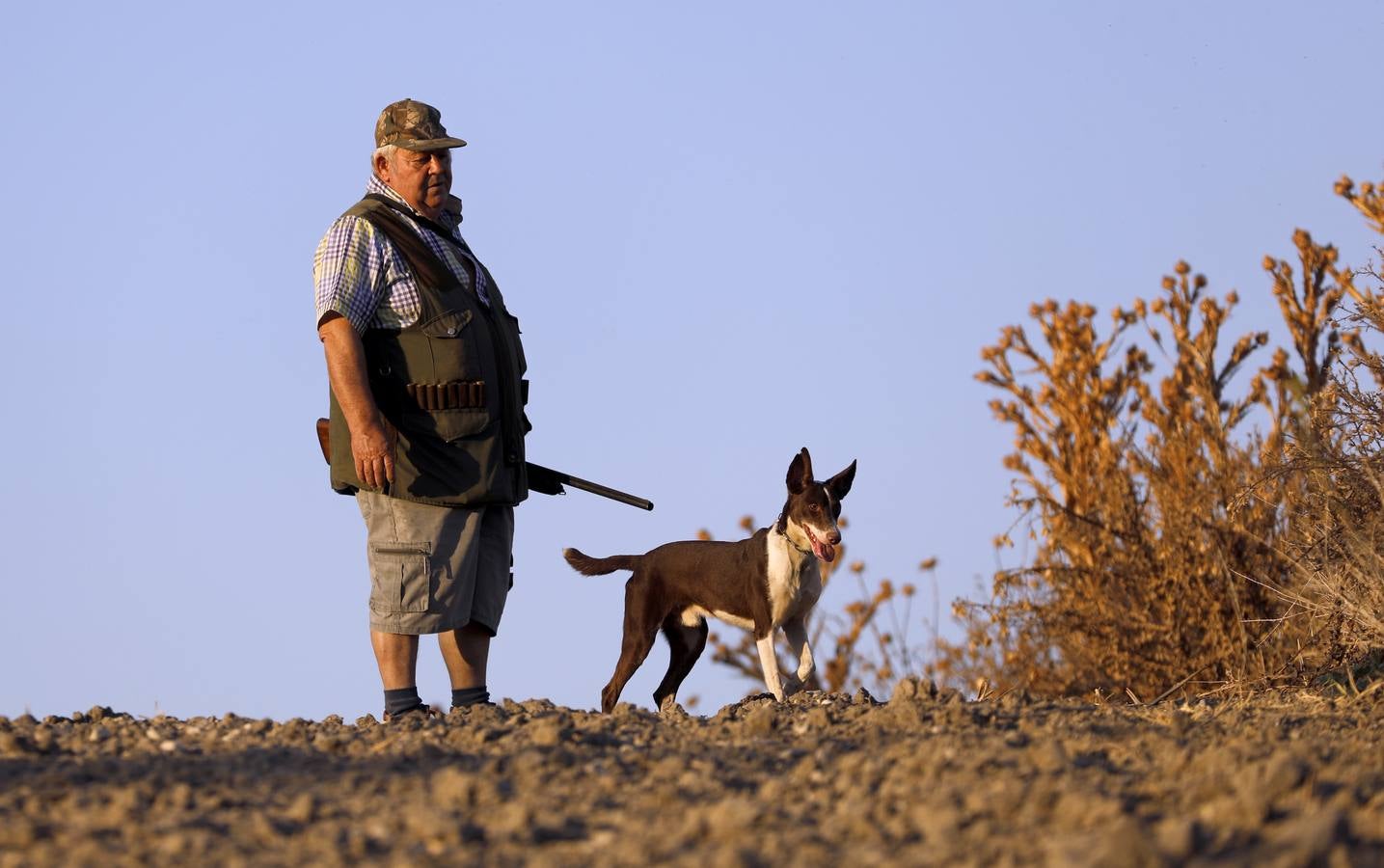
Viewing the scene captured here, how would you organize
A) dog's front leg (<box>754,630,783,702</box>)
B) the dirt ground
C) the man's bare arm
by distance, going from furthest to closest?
dog's front leg (<box>754,630,783,702</box>) → the man's bare arm → the dirt ground

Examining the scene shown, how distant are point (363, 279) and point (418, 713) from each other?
5.97 feet

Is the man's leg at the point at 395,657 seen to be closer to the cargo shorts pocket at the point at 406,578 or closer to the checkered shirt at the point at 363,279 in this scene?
the cargo shorts pocket at the point at 406,578

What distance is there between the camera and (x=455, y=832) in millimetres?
3881

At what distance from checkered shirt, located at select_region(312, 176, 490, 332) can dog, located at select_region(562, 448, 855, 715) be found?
3.28m

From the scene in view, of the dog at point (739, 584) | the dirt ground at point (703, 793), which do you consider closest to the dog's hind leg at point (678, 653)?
the dog at point (739, 584)

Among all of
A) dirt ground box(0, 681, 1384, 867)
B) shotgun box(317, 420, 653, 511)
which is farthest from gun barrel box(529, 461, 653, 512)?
dirt ground box(0, 681, 1384, 867)

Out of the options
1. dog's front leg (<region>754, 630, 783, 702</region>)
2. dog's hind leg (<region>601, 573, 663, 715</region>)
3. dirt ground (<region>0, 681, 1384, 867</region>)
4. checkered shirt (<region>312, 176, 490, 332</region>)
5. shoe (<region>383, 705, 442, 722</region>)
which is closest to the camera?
dirt ground (<region>0, 681, 1384, 867</region>)

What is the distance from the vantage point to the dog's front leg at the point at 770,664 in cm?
964

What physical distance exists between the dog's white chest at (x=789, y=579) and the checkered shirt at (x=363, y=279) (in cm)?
333

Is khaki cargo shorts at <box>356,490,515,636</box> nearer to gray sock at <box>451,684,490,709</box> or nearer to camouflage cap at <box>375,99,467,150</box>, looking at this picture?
gray sock at <box>451,684,490,709</box>

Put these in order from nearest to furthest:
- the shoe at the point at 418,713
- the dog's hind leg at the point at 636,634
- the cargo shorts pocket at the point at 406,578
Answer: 1. the shoe at the point at 418,713
2. the cargo shorts pocket at the point at 406,578
3. the dog's hind leg at the point at 636,634

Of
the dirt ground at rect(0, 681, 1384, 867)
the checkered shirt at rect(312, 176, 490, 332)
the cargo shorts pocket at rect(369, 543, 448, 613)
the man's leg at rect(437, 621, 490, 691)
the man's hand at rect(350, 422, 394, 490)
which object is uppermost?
the checkered shirt at rect(312, 176, 490, 332)

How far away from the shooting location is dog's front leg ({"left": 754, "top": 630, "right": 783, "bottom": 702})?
380 inches

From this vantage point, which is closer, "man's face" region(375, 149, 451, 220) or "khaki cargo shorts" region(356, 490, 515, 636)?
"khaki cargo shorts" region(356, 490, 515, 636)
